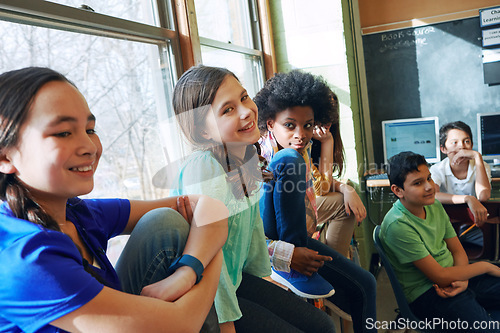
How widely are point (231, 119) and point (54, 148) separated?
62 cm

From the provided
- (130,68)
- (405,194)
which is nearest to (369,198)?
(405,194)

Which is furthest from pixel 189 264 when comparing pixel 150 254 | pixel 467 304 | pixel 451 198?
pixel 451 198

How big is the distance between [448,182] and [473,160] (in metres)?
0.22

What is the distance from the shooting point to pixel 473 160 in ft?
9.38

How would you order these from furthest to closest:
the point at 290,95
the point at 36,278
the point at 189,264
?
1. the point at 290,95
2. the point at 189,264
3. the point at 36,278

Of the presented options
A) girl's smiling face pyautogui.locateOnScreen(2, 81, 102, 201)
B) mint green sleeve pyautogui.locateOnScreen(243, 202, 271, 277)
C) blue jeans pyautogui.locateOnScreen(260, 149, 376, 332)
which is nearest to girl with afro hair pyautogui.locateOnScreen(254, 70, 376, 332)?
blue jeans pyautogui.locateOnScreen(260, 149, 376, 332)

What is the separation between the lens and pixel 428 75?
3395 mm

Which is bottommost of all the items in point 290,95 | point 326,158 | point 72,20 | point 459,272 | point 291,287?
point 459,272

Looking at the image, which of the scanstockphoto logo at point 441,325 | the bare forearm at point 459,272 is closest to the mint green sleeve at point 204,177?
the scanstockphoto logo at point 441,325

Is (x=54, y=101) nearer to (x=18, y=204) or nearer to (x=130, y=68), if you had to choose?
(x=18, y=204)

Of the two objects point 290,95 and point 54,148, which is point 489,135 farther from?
point 54,148

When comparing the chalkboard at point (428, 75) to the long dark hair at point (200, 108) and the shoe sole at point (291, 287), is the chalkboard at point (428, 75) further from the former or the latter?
the long dark hair at point (200, 108)

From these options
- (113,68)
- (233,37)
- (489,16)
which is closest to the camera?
(113,68)

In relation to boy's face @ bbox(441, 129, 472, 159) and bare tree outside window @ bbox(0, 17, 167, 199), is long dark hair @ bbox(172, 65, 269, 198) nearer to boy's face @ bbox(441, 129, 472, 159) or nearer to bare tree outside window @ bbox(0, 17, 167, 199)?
bare tree outside window @ bbox(0, 17, 167, 199)
